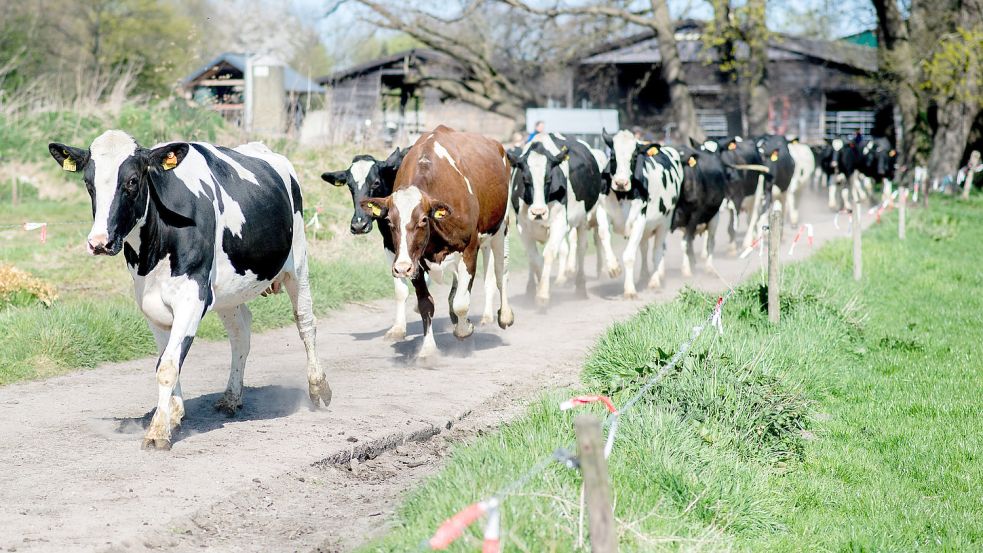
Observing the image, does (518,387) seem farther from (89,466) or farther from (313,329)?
(89,466)

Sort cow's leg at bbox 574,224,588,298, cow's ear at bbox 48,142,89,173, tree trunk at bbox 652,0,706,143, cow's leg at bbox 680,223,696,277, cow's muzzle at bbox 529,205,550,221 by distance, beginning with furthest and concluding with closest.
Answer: tree trunk at bbox 652,0,706,143, cow's leg at bbox 680,223,696,277, cow's leg at bbox 574,224,588,298, cow's muzzle at bbox 529,205,550,221, cow's ear at bbox 48,142,89,173

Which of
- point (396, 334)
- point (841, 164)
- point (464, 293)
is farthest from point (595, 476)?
point (841, 164)

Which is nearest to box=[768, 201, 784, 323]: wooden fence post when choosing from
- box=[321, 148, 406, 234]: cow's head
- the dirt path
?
the dirt path

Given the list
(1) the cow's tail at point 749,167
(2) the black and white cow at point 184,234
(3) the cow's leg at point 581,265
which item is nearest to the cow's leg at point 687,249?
(3) the cow's leg at point 581,265

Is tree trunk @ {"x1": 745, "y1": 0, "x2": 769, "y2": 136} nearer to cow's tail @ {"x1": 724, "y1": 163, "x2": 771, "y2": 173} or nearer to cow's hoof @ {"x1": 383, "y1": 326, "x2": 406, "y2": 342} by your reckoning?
cow's tail @ {"x1": 724, "y1": 163, "x2": 771, "y2": 173}

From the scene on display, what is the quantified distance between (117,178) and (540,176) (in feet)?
24.7

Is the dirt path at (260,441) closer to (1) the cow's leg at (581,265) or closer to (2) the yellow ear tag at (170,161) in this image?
(2) the yellow ear tag at (170,161)

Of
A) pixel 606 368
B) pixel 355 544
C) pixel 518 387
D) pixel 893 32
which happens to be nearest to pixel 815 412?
pixel 606 368

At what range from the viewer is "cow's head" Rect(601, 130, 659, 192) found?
1544 centimetres

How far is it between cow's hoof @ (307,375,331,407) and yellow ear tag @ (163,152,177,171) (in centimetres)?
205

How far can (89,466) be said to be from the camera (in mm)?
6883

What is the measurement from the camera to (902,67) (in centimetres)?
3500

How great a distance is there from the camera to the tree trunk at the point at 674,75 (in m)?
37.4

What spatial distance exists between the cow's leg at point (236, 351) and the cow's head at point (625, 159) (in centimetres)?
758
